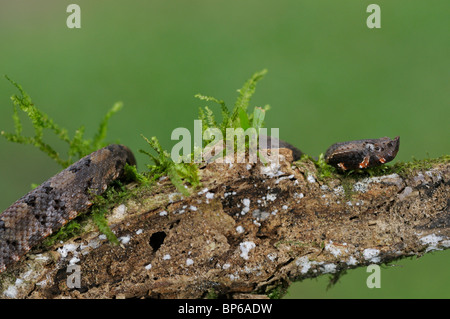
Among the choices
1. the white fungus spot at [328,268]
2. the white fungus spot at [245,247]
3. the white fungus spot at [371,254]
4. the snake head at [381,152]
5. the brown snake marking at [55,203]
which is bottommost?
the white fungus spot at [328,268]

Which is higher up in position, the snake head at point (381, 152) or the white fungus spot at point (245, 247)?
the snake head at point (381, 152)

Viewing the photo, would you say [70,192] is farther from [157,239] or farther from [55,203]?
[157,239]

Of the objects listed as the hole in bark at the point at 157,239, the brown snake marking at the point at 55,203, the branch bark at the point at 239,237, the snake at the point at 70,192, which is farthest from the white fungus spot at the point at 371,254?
the brown snake marking at the point at 55,203

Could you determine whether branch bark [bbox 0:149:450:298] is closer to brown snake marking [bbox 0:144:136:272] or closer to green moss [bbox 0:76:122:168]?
brown snake marking [bbox 0:144:136:272]

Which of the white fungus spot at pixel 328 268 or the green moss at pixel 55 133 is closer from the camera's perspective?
the white fungus spot at pixel 328 268

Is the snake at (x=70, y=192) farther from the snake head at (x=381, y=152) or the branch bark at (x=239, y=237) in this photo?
the branch bark at (x=239, y=237)

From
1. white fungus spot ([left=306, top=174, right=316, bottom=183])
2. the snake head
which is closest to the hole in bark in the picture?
white fungus spot ([left=306, top=174, right=316, bottom=183])

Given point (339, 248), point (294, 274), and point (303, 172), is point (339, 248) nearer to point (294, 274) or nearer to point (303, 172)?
point (294, 274)
